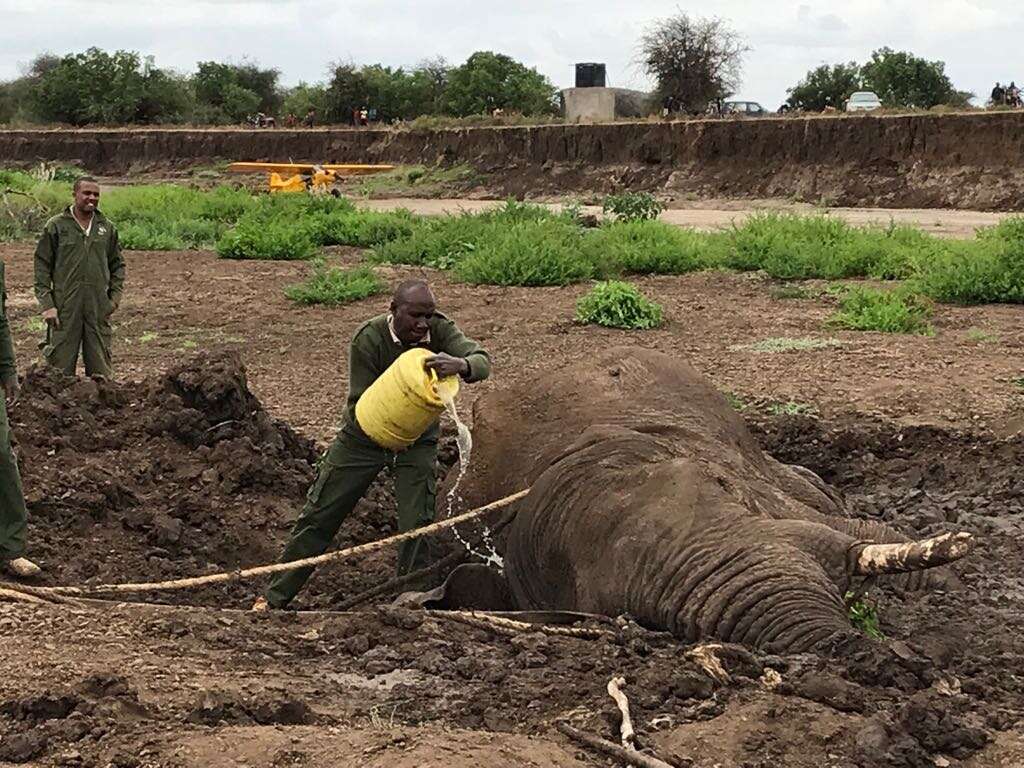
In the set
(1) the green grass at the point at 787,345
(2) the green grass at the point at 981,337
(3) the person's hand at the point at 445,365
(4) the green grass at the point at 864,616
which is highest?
(3) the person's hand at the point at 445,365

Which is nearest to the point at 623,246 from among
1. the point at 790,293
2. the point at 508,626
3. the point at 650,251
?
the point at 650,251

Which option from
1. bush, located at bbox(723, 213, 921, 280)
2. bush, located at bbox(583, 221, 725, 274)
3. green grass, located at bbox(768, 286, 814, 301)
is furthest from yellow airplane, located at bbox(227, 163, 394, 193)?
green grass, located at bbox(768, 286, 814, 301)

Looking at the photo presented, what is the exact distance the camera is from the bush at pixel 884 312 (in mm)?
15570

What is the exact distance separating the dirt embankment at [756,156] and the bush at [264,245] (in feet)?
55.0

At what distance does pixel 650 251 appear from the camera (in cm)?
2138

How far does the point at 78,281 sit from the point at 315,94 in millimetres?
59528

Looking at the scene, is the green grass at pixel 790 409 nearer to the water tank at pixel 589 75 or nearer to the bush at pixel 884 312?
the bush at pixel 884 312

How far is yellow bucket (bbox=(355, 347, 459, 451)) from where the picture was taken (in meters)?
6.69

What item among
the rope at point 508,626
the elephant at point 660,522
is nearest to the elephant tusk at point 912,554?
the elephant at point 660,522

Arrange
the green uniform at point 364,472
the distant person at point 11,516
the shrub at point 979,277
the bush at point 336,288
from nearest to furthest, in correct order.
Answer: the green uniform at point 364,472 < the distant person at point 11,516 < the shrub at point 979,277 < the bush at point 336,288

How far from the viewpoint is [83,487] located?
9.05 metres

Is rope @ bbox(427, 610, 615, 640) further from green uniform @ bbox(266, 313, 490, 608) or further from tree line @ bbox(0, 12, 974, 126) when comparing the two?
tree line @ bbox(0, 12, 974, 126)

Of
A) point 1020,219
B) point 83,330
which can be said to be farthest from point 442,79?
point 83,330

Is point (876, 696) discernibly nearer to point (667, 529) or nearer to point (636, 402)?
point (667, 529)
